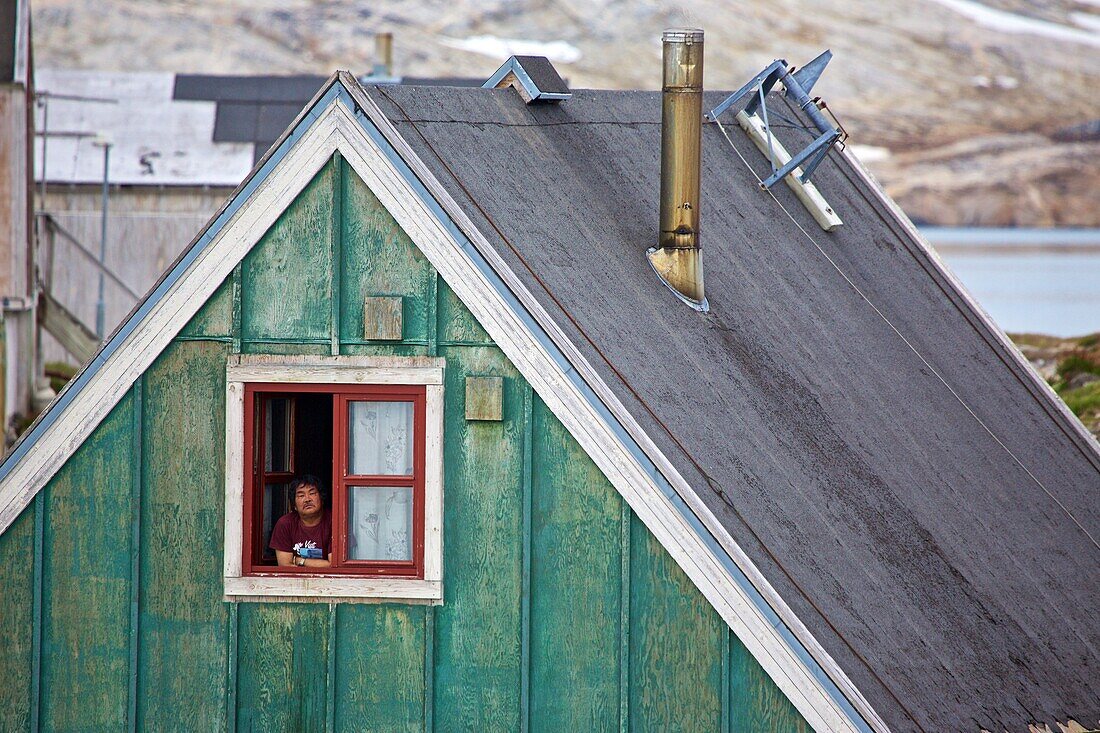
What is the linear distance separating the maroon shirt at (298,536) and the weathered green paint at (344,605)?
14.7 inches

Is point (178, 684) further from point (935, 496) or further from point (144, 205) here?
point (144, 205)

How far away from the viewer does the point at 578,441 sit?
9312 mm

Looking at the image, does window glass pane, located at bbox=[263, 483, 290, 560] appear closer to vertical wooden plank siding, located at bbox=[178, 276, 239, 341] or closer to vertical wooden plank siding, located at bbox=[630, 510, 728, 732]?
vertical wooden plank siding, located at bbox=[178, 276, 239, 341]

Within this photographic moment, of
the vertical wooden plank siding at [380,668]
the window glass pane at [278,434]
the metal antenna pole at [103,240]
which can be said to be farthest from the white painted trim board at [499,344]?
the metal antenna pole at [103,240]

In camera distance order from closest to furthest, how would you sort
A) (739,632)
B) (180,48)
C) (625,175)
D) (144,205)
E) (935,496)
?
1. (739,632)
2. (935,496)
3. (625,175)
4. (144,205)
5. (180,48)

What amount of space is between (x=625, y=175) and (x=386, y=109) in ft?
7.40

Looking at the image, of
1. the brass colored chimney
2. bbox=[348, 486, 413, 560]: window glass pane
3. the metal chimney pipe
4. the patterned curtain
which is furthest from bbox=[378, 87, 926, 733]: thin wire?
the metal chimney pipe

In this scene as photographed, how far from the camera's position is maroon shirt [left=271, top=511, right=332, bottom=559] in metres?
9.91

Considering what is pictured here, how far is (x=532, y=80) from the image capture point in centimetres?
1129

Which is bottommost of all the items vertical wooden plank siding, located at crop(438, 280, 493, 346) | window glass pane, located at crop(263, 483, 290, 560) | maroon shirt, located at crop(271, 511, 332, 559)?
maroon shirt, located at crop(271, 511, 332, 559)

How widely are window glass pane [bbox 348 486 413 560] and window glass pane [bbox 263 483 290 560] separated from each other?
743 millimetres

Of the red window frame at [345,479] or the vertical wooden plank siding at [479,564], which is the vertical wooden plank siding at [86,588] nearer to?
the red window frame at [345,479]

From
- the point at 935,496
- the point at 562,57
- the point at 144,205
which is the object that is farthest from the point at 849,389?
the point at 562,57

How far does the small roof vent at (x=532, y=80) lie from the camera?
1127 cm
